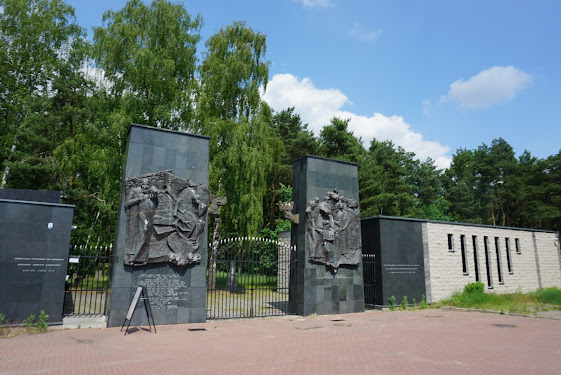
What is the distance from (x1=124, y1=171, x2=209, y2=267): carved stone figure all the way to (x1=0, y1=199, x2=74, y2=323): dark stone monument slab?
2.01 metres

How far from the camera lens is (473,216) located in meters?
52.9

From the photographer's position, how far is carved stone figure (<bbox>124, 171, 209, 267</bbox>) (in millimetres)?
11656

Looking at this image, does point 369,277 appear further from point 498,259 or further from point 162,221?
point 162,221

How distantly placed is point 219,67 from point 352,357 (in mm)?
21044

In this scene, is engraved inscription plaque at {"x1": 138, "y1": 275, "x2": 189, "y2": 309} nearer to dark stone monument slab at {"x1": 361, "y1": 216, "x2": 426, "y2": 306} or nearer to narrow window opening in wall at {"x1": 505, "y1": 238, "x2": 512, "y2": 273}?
dark stone monument slab at {"x1": 361, "y1": 216, "x2": 426, "y2": 306}

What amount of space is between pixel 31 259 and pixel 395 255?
47.6 ft

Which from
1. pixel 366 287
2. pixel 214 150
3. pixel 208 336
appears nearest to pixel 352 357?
pixel 208 336

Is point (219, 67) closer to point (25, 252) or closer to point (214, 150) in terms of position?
point (214, 150)

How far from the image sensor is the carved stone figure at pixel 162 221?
11.7 meters

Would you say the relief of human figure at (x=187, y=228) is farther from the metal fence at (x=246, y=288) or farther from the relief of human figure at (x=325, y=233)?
the relief of human figure at (x=325, y=233)

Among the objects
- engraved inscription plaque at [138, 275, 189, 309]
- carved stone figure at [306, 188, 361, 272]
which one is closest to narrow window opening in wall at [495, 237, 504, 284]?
carved stone figure at [306, 188, 361, 272]

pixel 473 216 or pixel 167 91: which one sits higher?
pixel 167 91

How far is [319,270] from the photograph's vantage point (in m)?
14.5

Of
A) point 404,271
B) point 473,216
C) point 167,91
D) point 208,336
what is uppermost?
point 167,91
